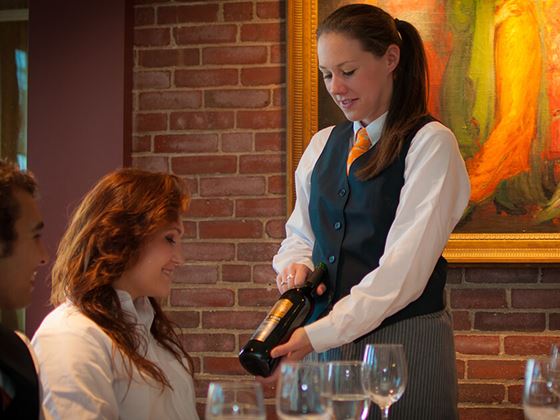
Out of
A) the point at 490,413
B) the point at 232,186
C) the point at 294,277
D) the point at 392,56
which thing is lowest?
the point at 490,413

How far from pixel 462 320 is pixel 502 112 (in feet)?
2.21

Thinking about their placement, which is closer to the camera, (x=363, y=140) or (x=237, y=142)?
(x=363, y=140)

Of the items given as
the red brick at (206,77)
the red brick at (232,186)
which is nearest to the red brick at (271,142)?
the red brick at (232,186)

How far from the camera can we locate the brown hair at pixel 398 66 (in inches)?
80.4

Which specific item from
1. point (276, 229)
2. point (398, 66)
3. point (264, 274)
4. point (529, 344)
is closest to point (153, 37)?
point (276, 229)

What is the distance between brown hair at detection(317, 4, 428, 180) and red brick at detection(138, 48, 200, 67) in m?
1.11

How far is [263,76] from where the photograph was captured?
3.08m

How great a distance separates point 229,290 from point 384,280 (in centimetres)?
129

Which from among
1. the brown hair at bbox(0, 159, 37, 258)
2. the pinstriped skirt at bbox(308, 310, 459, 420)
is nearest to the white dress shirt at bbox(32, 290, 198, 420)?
the brown hair at bbox(0, 159, 37, 258)

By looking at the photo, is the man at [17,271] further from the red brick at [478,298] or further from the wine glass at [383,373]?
the red brick at [478,298]

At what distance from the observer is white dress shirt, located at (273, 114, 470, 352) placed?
6.06ft

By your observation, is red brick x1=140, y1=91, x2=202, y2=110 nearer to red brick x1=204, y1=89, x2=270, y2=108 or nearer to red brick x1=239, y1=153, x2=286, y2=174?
red brick x1=204, y1=89, x2=270, y2=108

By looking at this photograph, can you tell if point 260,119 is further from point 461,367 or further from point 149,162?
point 461,367

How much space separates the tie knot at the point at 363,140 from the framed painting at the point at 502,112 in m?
0.85
